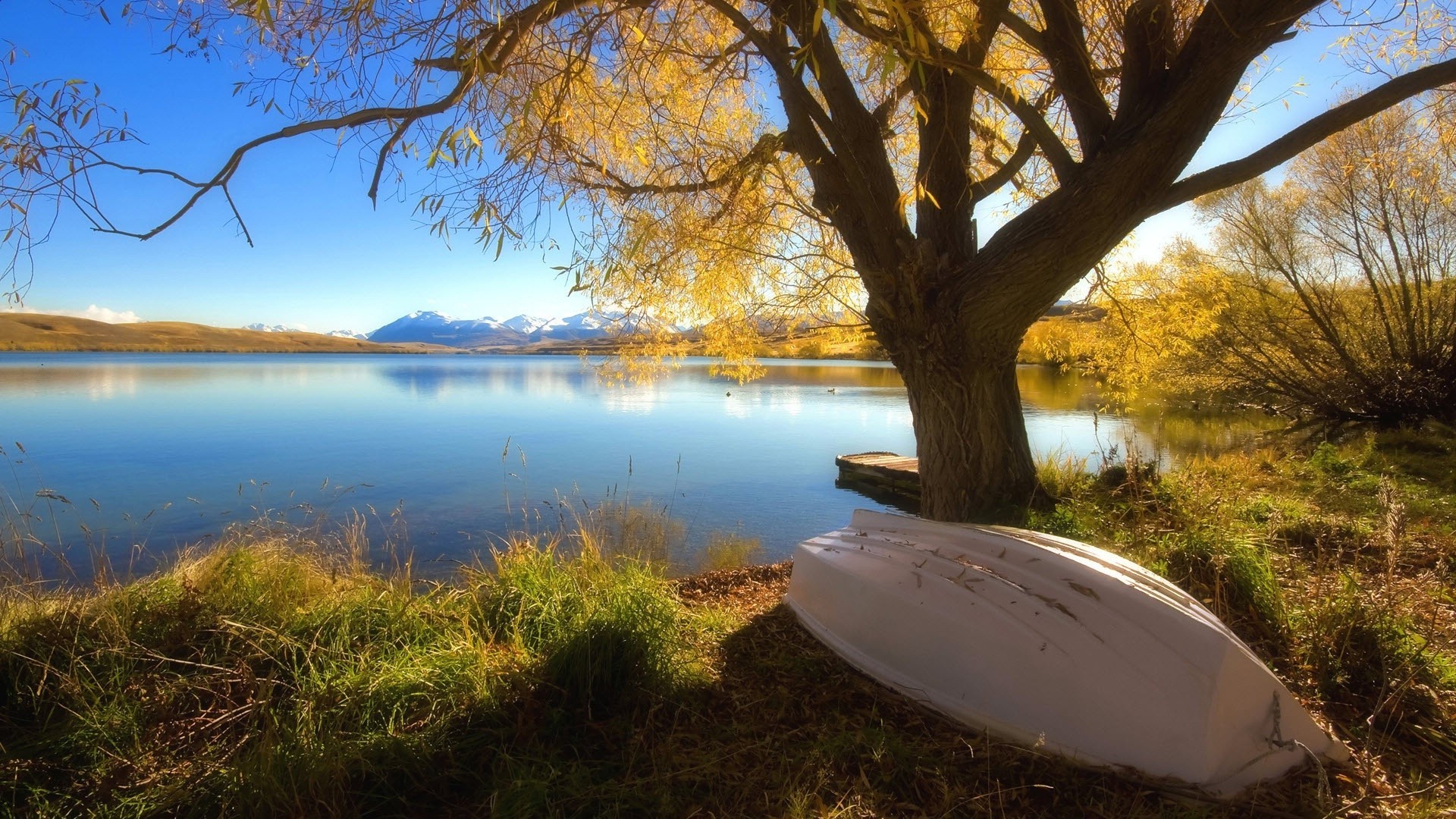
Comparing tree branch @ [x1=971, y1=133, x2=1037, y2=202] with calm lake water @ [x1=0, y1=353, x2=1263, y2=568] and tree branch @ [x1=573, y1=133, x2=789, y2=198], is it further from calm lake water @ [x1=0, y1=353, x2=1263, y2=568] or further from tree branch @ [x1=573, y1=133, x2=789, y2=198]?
calm lake water @ [x1=0, y1=353, x2=1263, y2=568]

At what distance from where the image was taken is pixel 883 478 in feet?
36.8

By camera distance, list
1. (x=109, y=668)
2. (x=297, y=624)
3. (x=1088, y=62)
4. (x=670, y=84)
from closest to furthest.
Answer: (x=109, y=668), (x=297, y=624), (x=1088, y=62), (x=670, y=84)

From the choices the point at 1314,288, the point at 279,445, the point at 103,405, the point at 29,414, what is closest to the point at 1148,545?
the point at 1314,288

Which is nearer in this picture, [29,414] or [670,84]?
[670,84]

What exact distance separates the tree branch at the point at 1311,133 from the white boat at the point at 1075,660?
7.36ft

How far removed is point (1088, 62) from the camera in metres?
3.86

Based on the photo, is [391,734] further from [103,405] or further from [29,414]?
[103,405]

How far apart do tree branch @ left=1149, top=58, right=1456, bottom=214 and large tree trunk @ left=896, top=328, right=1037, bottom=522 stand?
1298 mm

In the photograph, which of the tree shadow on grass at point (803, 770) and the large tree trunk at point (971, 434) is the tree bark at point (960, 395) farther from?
the tree shadow on grass at point (803, 770)

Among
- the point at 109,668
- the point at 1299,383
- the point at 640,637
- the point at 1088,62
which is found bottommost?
the point at 109,668

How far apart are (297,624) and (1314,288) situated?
671 inches

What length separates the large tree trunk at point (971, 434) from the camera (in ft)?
14.5

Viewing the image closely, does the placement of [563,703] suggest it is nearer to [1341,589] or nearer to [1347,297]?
[1341,589]

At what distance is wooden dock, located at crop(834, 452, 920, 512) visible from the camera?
10.8 metres
